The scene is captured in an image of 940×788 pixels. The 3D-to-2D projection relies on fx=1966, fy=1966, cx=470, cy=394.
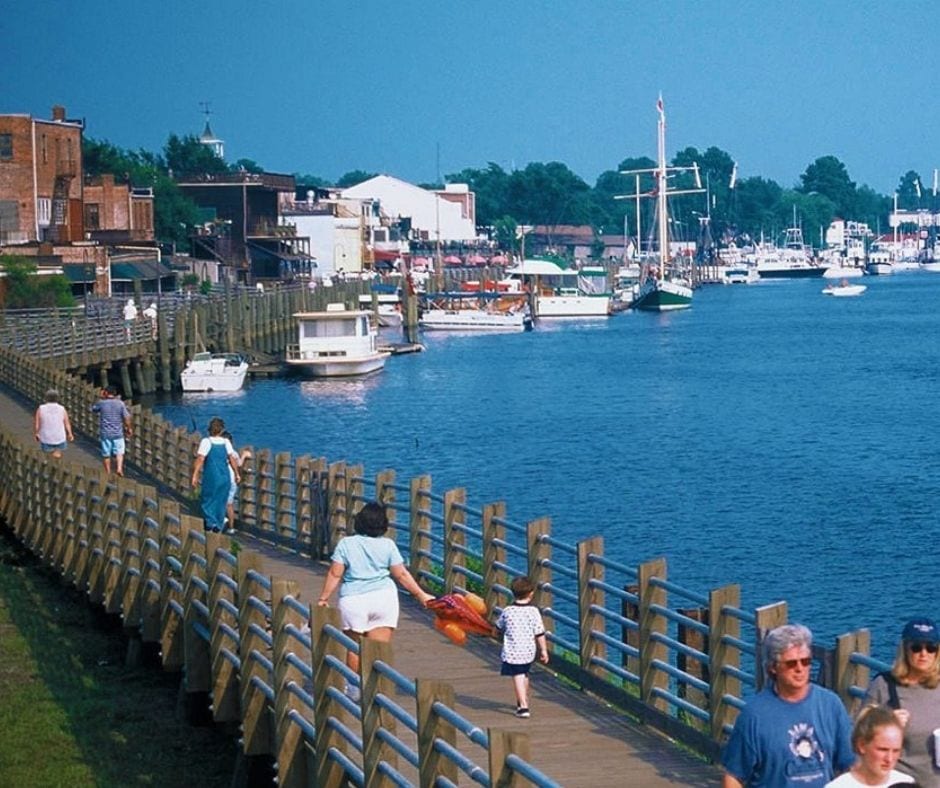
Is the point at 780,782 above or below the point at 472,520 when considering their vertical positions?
above

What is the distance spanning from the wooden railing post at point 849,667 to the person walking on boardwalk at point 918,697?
7.48 ft

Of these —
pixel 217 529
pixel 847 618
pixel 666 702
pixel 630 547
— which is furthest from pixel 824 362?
pixel 666 702

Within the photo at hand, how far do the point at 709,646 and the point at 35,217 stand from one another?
87.2 meters

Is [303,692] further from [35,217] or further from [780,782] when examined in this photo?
[35,217]

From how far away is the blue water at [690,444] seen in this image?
36.7m

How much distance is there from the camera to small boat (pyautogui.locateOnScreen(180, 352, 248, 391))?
251ft

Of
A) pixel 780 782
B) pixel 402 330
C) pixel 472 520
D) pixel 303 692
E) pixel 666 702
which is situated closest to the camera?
pixel 780 782

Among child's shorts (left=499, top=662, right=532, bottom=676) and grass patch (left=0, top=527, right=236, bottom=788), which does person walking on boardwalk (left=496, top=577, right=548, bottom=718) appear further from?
grass patch (left=0, top=527, right=236, bottom=788)

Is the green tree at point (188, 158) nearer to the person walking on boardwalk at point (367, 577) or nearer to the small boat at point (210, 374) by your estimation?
the small boat at point (210, 374)

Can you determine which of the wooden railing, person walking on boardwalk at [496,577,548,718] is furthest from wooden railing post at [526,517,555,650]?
person walking on boardwalk at [496,577,548,718]

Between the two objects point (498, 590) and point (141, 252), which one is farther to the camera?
point (141, 252)

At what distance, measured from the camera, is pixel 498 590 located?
1859cm

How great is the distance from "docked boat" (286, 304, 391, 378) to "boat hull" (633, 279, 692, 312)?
7728 cm

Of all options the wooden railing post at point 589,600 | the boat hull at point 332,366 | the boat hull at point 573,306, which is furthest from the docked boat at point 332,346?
the wooden railing post at point 589,600
